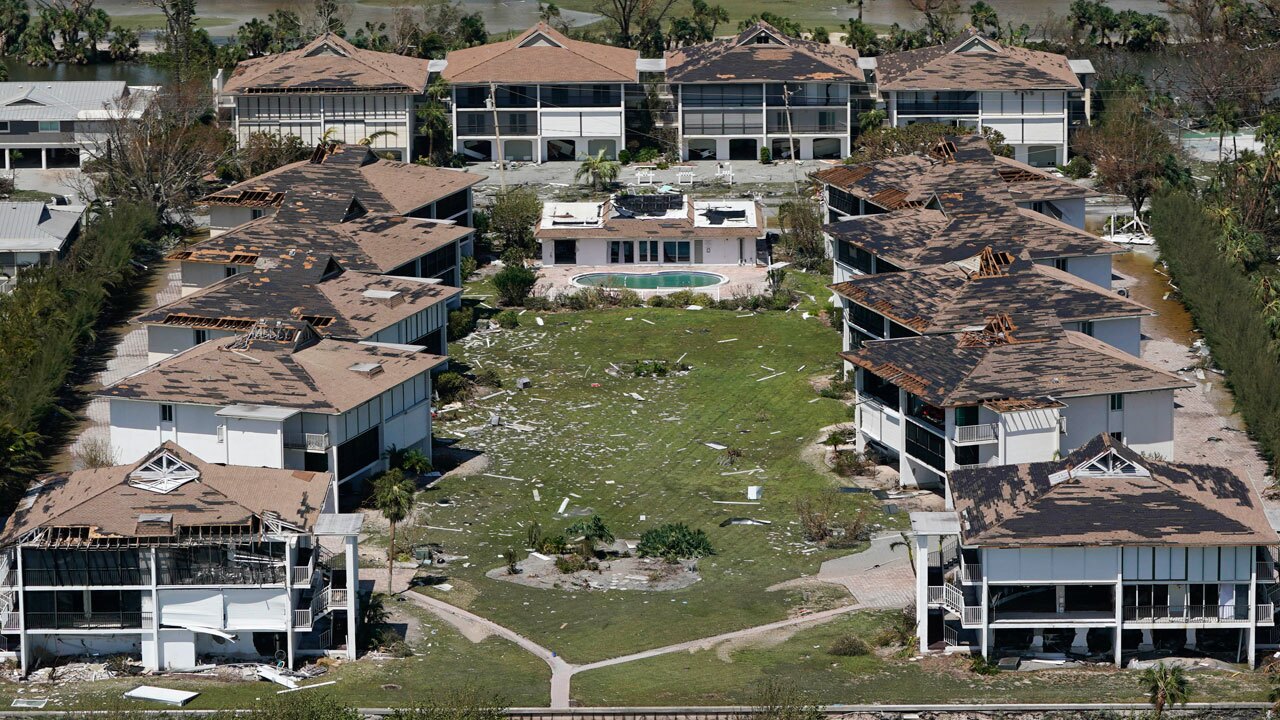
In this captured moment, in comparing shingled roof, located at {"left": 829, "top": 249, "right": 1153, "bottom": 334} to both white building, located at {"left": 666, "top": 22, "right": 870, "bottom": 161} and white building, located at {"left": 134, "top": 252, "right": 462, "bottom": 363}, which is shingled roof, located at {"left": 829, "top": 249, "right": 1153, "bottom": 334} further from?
white building, located at {"left": 666, "top": 22, "right": 870, "bottom": 161}

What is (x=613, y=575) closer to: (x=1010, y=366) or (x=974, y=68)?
(x=1010, y=366)

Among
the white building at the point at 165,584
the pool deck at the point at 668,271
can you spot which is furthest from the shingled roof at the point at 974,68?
the white building at the point at 165,584

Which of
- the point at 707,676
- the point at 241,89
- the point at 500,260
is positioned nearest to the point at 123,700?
the point at 707,676

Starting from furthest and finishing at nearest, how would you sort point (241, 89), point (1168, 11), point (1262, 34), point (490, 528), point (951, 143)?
1. point (1168, 11)
2. point (1262, 34)
3. point (241, 89)
4. point (951, 143)
5. point (490, 528)

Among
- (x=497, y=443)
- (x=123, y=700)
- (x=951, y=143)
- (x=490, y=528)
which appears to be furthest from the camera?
(x=951, y=143)

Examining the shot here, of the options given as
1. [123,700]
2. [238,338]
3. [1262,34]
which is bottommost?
[123,700]

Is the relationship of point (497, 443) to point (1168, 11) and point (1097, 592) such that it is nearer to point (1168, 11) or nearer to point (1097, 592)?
point (1097, 592)

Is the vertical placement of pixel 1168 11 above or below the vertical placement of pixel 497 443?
above
